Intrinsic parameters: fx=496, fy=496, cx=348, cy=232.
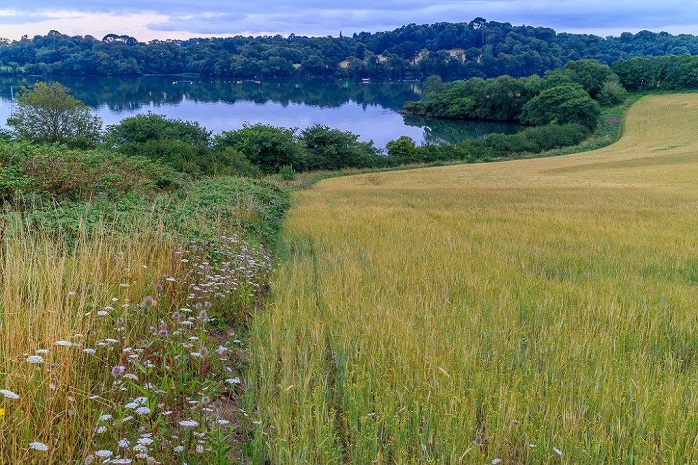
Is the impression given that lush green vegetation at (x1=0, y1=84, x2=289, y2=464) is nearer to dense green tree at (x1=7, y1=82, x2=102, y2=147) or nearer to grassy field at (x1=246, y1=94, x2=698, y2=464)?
grassy field at (x1=246, y1=94, x2=698, y2=464)

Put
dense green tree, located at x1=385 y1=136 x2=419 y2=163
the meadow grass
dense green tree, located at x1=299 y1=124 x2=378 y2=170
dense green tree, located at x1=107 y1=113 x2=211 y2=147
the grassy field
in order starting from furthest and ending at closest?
1. dense green tree, located at x1=385 y1=136 x2=419 y2=163
2. dense green tree, located at x1=299 y1=124 x2=378 y2=170
3. dense green tree, located at x1=107 y1=113 x2=211 y2=147
4. the grassy field
5. the meadow grass

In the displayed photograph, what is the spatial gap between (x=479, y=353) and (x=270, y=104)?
12542 cm

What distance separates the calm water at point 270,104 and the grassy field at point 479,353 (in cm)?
7113

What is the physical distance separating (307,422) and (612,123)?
85661 mm

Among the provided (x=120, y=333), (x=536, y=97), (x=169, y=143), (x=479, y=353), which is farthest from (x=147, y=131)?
(x=536, y=97)

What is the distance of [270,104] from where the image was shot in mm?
123312

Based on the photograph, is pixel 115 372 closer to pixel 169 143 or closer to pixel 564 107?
pixel 169 143

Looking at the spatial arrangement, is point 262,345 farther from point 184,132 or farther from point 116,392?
point 184,132

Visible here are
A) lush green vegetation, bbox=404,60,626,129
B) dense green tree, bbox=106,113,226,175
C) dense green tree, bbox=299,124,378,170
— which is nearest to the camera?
dense green tree, bbox=106,113,226,175

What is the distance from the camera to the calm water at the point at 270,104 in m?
89.9

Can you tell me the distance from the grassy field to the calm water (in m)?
71.1

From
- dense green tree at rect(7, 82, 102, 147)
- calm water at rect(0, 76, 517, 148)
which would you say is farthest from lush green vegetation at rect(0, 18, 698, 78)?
dense green tree at rect(7, 82, 102, 147)

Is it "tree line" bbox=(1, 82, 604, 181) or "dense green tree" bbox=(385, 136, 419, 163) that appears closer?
"tree line" bbox=(1, 82, 604, 181)

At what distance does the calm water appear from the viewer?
8988 cm
